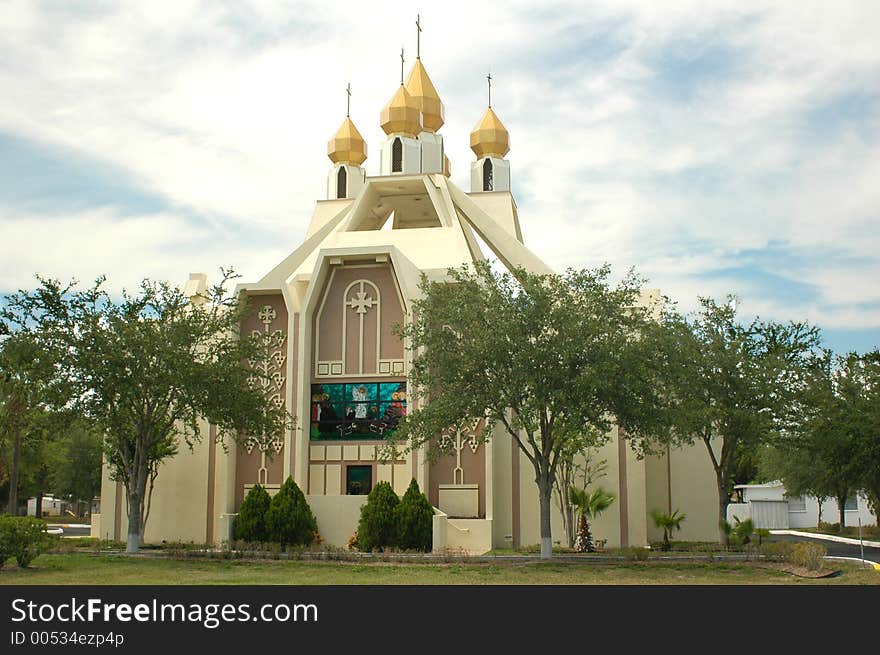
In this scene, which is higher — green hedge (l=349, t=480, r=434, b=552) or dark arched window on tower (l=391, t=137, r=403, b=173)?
dark arched window on tower (l=391, t=137, r=403, b=173)

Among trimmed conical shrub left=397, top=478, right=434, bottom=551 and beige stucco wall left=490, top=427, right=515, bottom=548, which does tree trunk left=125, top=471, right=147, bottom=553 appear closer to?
trimmed conical shrub left=397, top=478, right=434, bottom=551

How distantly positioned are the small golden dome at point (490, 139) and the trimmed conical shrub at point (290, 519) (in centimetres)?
2257

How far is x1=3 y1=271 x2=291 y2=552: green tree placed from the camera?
92.6 feet

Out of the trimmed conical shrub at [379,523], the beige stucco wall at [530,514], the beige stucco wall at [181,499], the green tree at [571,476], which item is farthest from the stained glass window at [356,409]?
the green tree at [571,476]

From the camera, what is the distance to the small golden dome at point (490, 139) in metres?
49.3

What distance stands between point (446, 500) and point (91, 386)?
1241 cm

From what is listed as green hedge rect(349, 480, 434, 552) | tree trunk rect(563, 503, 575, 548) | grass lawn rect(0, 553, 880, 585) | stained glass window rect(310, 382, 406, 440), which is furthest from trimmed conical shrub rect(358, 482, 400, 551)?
tree trunk rect(563, 503, 575, 548)

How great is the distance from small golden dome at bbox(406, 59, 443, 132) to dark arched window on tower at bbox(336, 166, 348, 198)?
21.3ft

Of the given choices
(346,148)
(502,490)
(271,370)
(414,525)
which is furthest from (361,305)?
(346,148)

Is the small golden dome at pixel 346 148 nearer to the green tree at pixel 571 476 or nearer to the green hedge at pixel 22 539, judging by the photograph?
the green tree at pixel 571 476

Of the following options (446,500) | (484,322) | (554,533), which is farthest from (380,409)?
(484,322)

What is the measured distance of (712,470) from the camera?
3766 centimetres

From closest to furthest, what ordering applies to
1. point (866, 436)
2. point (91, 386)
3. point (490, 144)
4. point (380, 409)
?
point (91, 386) < point (866, 436) < point (380, 409) < point (490, 144)
